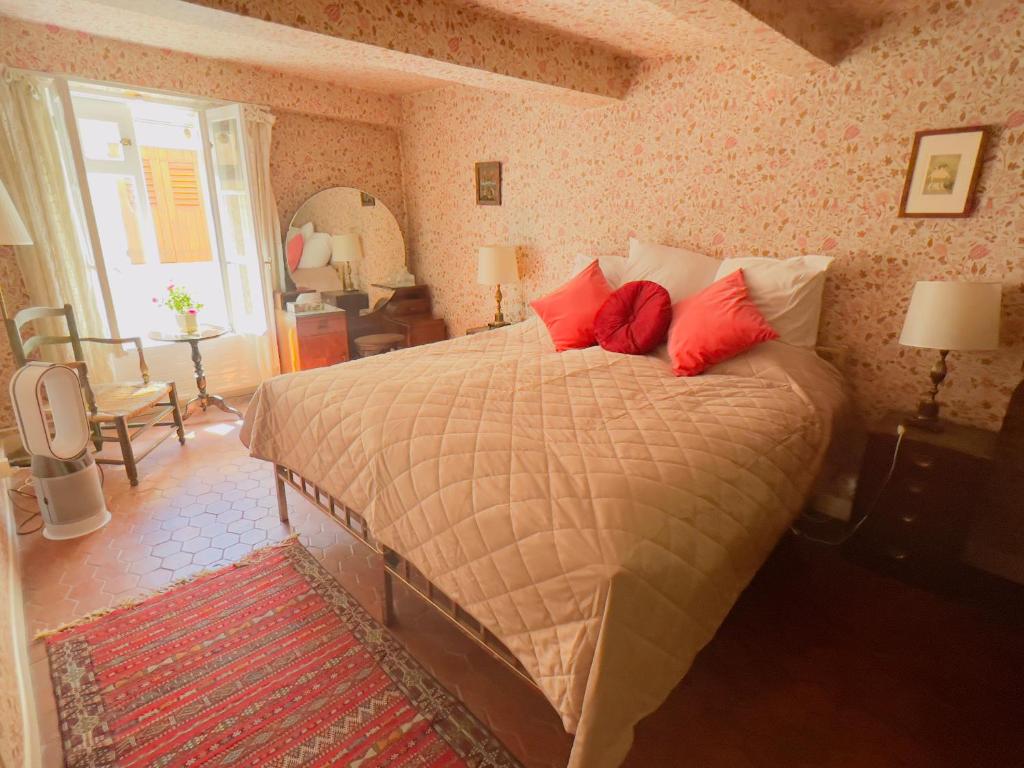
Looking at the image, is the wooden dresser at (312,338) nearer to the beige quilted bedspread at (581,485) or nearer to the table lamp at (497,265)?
the table lamp at (497,265)

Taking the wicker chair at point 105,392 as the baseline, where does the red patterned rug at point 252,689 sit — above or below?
below

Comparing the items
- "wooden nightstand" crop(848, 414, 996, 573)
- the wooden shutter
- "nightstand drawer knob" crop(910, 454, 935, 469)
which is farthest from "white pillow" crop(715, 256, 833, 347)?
the wooden shutter

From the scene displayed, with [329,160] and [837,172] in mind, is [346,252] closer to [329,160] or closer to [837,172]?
[329,160]

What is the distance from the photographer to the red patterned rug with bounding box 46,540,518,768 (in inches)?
57.3

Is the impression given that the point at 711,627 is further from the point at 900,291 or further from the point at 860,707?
the point at 900,291

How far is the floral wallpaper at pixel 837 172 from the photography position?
2.05 metres

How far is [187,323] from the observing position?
3562 mm

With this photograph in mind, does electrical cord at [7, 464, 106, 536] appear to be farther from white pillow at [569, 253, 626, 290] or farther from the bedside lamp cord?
the bedside lamp cord

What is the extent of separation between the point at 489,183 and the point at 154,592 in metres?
3.41

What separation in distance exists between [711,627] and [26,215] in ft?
13.8

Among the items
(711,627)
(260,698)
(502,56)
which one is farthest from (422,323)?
(711,627)

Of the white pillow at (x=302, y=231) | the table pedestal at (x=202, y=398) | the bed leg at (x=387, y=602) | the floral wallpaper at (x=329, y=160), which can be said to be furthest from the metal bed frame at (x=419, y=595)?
the floral wallpaper at (x=329, y=160)

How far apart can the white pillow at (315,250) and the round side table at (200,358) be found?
3.18 ft

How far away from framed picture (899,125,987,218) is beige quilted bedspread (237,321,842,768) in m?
0.76
